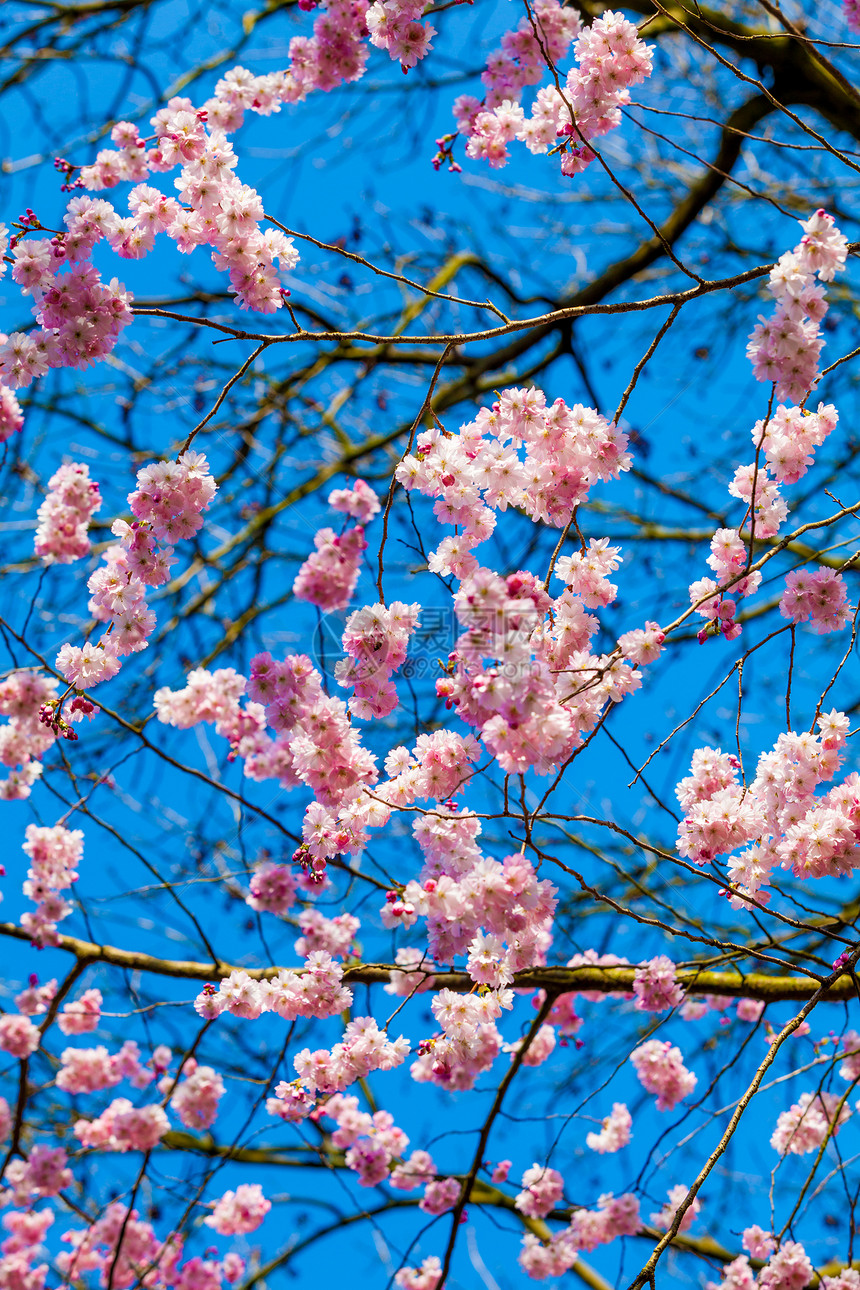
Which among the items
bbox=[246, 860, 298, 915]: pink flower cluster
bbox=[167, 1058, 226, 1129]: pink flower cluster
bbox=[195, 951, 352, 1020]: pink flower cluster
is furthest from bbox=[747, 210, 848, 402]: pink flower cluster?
bbox=[167, 1058, 226, 1129]: pink flower cluster

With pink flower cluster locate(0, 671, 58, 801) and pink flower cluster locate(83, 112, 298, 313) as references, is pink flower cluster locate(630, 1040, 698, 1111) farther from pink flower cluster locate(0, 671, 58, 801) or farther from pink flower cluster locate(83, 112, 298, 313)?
pink flower cluster locate(83, 112, 298, 313)

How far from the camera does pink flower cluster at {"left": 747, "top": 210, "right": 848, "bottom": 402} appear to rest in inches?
79.1

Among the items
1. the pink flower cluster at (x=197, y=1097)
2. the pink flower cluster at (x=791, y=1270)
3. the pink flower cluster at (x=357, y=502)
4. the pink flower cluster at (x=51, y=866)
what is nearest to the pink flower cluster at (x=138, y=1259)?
the pink flower cluster at (x=197, y=1097)

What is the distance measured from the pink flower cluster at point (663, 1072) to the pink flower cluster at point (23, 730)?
3.27 metres

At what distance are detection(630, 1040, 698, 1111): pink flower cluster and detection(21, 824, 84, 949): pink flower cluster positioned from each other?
9.69ft

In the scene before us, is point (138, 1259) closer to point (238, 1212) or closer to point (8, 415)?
point (238, 1212)

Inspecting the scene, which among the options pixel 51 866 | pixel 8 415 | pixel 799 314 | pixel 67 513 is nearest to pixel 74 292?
pixel 8 415

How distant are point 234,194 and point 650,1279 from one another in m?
2.96

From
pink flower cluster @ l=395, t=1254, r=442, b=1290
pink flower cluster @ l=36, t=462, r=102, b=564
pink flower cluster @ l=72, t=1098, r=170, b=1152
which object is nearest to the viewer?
pink flower cluster @ l=36, t=462, r=102, b=564

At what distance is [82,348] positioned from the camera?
256 centimetres

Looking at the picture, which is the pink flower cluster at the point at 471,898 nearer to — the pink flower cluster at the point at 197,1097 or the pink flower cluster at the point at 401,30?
the pink flower cluster at the point at 401,30

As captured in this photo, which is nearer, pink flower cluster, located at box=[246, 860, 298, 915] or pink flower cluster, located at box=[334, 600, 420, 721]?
pink flower cluster, located at box=[334, 600, 420, 721]

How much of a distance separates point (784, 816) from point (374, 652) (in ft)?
4.75

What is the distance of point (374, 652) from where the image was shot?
2402mm
